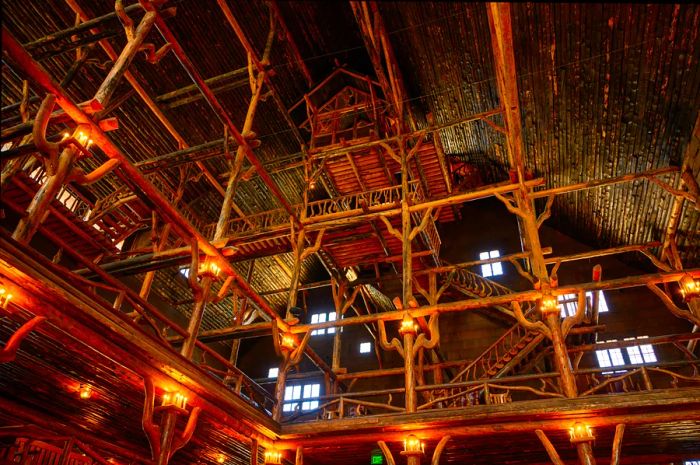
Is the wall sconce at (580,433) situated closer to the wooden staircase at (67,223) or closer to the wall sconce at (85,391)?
the wall sconce at (85,391)

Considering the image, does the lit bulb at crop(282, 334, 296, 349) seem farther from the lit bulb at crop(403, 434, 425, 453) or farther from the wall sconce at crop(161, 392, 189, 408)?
the wall sconce at crop(161, 392, 189, 408)

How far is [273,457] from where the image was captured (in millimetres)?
10930

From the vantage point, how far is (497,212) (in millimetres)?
21516

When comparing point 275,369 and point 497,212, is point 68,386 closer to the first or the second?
point 275,369

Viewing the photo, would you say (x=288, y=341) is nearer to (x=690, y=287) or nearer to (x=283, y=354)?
(x=283, y=354)

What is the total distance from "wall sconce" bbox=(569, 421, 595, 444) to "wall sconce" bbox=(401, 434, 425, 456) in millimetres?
2937

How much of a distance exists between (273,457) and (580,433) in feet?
22.0

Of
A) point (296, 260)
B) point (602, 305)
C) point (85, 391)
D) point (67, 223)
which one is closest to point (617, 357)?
point (602, 305)

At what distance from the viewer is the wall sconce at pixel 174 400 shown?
8.09 m

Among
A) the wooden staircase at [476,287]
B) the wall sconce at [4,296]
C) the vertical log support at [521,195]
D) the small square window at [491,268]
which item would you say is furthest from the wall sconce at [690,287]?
the wall sconce at [4,296]

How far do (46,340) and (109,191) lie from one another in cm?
1040

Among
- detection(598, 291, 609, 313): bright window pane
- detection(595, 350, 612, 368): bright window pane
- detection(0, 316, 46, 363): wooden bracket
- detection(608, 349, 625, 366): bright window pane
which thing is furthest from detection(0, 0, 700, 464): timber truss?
detection(598, 291, 609, 313): bright window pane

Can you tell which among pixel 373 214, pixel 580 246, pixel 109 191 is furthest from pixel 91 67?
pixel 580 246

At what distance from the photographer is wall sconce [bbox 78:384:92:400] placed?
29.9 feet
